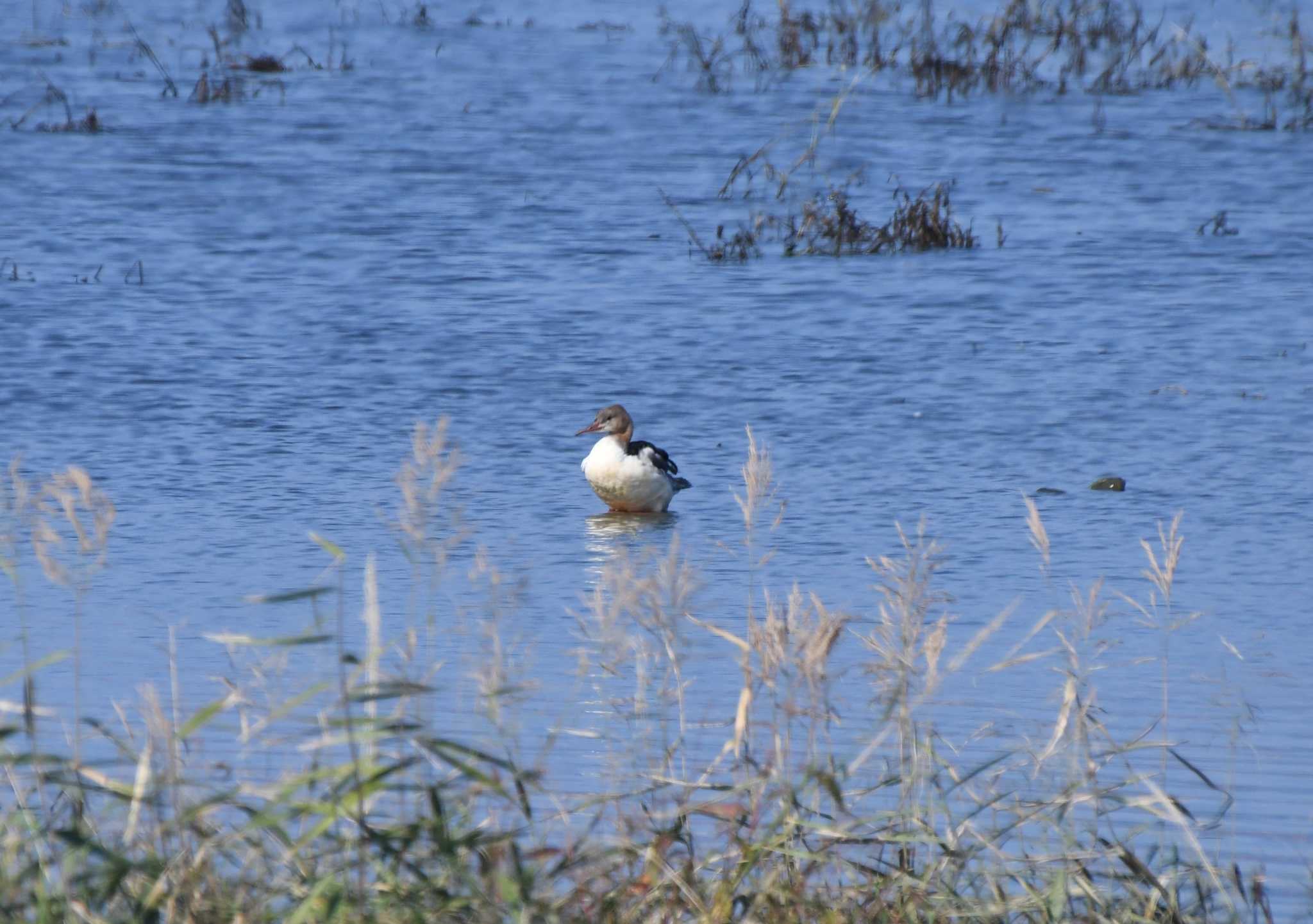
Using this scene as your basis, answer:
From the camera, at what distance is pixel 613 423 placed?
30.3 feet

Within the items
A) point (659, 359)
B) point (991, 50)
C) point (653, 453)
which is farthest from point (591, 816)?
point (991, 50)

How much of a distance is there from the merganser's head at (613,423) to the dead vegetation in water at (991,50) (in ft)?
37.2

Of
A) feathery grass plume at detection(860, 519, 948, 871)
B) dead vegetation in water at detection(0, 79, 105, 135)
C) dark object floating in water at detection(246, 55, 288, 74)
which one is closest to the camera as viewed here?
feathery grass plume at detection(860, 519, 948, 871)

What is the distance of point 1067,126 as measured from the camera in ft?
61.8

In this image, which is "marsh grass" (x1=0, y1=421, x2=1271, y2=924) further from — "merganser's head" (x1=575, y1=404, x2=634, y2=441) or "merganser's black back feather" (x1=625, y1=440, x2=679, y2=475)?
"merganser's head" (x1=575, y1=404, x2=634, y2=441)

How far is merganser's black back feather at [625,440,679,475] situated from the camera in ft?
27.8

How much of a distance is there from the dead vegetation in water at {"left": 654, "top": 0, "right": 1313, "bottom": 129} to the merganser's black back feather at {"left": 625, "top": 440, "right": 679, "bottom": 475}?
38.4 ft

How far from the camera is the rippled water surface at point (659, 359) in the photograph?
6.36 meters

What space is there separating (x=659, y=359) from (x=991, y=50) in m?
11.0

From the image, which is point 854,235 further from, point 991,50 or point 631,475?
point 991,50

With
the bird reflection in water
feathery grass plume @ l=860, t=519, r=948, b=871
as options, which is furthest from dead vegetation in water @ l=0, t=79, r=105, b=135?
feathery grass plume @ l=860, t=519, r=948, b=871

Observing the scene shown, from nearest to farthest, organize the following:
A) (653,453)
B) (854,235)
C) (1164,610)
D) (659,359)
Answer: (1164,610)
(653,453)
(659,359)
(854,235)

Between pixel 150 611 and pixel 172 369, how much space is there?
4.69 metres

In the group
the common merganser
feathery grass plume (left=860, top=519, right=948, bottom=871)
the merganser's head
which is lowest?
the common merganser
